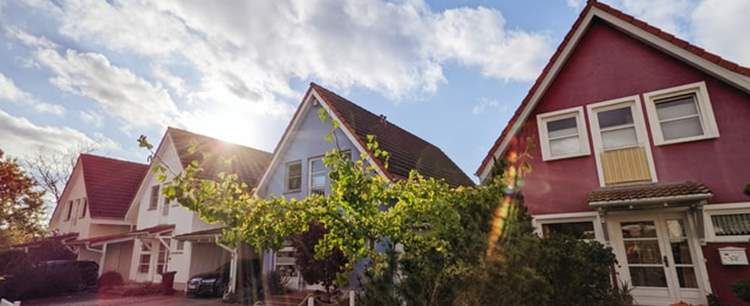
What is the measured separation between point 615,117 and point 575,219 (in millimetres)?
2991

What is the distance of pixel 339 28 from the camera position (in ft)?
26.2

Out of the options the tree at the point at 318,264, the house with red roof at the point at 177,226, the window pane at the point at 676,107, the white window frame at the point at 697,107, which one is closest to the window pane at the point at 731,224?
the white window frame at the point at 697,107

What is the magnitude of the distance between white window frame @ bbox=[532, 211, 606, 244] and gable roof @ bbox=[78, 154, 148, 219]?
2421cm

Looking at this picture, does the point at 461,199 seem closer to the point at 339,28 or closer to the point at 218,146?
the point at 339,28

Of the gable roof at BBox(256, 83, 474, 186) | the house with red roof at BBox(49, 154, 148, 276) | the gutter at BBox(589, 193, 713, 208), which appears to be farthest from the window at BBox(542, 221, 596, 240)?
the house with red roof at BBox(49, 154, 148, 276)

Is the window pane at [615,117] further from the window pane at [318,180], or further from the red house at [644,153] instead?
the window pane at [318,180]

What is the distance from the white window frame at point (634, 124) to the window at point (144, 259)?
21.7m

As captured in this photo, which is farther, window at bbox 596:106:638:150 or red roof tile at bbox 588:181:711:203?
window at bbox 596:106:638:150

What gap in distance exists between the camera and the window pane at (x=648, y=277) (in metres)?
8.46

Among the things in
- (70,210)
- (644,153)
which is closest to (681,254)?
(644,153)

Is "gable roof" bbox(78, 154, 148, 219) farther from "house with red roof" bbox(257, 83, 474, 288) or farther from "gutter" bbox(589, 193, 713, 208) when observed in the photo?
"gutter" bbox(589, 193, 713, 208)

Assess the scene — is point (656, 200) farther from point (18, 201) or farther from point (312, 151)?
point (18, 201)

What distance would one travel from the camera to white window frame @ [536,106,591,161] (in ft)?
32.2

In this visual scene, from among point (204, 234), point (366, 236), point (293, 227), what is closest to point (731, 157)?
point (366, 236)
